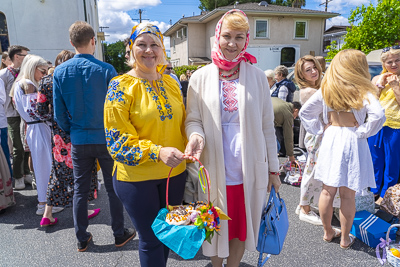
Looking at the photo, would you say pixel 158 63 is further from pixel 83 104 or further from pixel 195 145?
pixel 83 104

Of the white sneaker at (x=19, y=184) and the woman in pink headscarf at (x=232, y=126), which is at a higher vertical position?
the woman in pink headscarf at (x=232, y=126)

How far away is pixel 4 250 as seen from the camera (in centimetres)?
284

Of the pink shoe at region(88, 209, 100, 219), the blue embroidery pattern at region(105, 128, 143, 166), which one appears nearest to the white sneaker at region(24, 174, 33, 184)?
the pink shoe at region(88, 209, 100, 219)

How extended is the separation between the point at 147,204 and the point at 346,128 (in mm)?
1976

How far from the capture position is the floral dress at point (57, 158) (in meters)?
2.91

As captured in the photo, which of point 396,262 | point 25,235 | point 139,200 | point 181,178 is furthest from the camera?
point 25,235

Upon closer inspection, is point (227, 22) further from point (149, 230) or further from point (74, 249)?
point (74, 249)

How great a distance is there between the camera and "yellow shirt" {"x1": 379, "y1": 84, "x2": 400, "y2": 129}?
3506mm

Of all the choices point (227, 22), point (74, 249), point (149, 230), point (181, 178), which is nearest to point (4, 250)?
point (74, 249)

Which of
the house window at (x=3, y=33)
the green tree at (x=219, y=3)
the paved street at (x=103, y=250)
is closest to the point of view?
the paved street at (x=103, y=250)

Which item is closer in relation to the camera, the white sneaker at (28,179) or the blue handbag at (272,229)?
the blue handbag at (272,229)

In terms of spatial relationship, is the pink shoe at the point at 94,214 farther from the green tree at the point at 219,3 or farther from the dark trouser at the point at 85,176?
the green tree at the point at 219,3

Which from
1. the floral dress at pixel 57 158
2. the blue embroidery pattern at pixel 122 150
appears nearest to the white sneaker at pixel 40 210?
the floral dress at pixel 57 158

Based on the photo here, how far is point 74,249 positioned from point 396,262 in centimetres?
303
